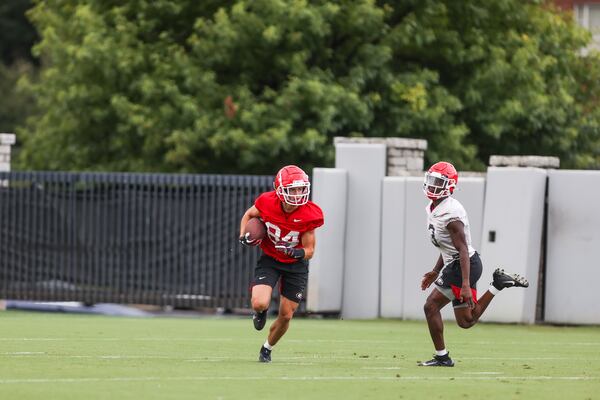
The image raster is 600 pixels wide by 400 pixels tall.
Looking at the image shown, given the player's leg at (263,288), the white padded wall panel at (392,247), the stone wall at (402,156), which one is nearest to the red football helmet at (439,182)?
the player's leg at (263,288)

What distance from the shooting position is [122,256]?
23172mm

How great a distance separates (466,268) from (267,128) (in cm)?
1567

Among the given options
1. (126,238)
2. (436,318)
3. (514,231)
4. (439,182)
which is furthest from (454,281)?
(126,238)

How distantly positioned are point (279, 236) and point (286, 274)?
39cm

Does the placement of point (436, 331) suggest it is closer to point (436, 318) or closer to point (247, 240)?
point (436, 318)

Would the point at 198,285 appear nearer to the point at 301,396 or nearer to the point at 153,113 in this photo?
the point at 153,113

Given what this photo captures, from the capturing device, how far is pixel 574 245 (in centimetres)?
2059

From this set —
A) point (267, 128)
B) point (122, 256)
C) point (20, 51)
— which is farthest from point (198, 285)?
point (20, 51)

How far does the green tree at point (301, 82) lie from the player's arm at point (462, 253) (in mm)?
14408

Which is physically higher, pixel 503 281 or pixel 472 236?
pixel 472 236

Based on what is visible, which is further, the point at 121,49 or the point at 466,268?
the point at 121,49

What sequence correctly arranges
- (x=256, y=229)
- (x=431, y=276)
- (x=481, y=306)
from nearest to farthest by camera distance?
(x=256, y=229), (x=481, y=306), (x=431, y=276)

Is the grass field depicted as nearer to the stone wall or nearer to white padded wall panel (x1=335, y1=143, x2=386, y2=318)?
white padded wall panel (x1=335, y1=143, x2=386, y2=318)

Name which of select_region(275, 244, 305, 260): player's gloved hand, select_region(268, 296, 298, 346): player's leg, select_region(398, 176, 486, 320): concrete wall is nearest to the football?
select_region(275, 244, 305, 260): player's gloved hand
